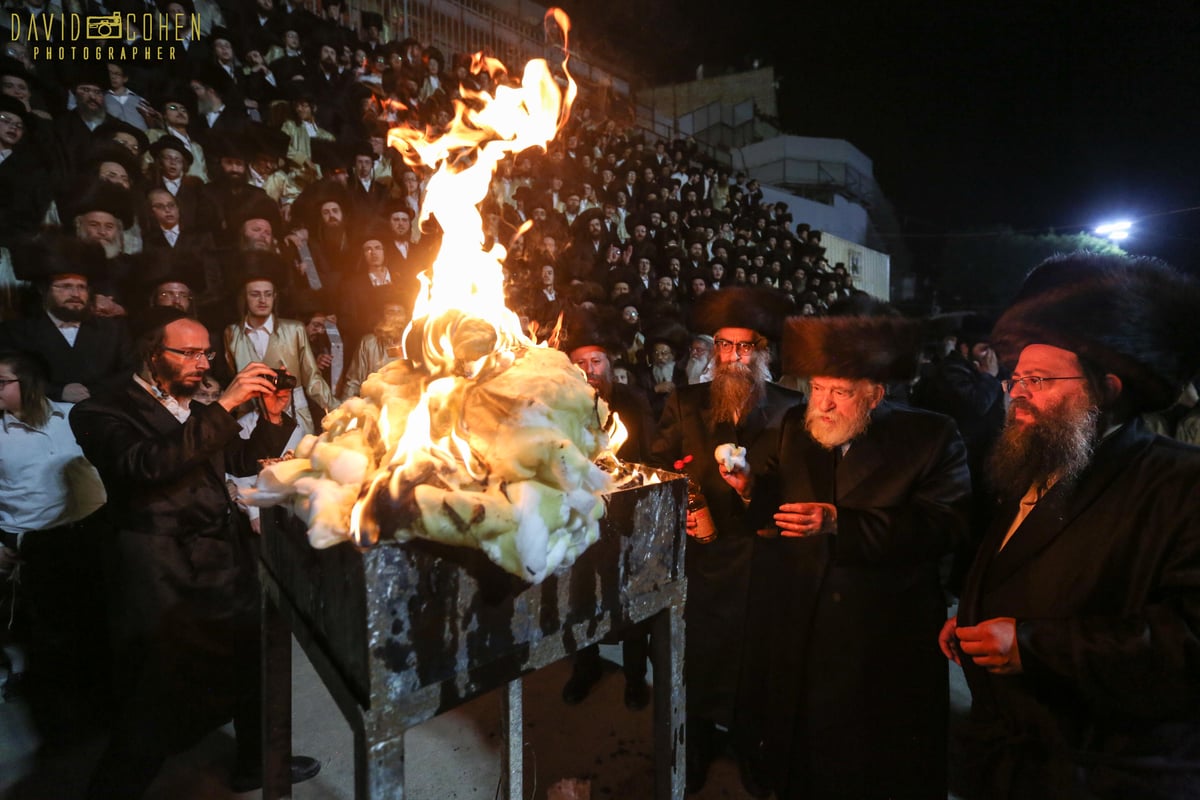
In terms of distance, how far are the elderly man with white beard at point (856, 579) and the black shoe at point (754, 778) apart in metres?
0.35

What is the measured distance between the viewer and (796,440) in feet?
9.55

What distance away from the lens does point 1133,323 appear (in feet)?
6.13

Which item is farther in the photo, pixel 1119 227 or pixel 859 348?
pixel 1119 227

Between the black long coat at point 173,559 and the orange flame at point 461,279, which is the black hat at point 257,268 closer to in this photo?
the black long coat at point 173,559

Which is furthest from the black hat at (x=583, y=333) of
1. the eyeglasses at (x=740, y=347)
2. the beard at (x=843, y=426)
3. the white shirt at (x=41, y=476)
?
the white shirt at (x=41, y=476)

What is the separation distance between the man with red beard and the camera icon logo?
822 cm

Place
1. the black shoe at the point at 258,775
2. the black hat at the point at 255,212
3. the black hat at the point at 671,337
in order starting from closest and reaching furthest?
the black shoe at the point at 258,775 < the black hat at the point at 255,212 < the black hat at the point at 671,337

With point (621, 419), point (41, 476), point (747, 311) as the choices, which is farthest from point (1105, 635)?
point (41, 476)

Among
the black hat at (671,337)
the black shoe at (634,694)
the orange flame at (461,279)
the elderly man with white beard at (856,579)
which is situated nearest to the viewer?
the orange flame at (461,279)

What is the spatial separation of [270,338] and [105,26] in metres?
4.18

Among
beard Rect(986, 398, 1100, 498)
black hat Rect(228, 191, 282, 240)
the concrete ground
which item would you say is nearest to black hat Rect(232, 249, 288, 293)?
black hat Rect(228, 191, 282, 240)

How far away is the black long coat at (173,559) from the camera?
258 centimetres

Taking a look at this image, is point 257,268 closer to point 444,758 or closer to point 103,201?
point 103,201

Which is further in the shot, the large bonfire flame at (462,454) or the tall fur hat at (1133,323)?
the tall fur hat at (1133,323)
